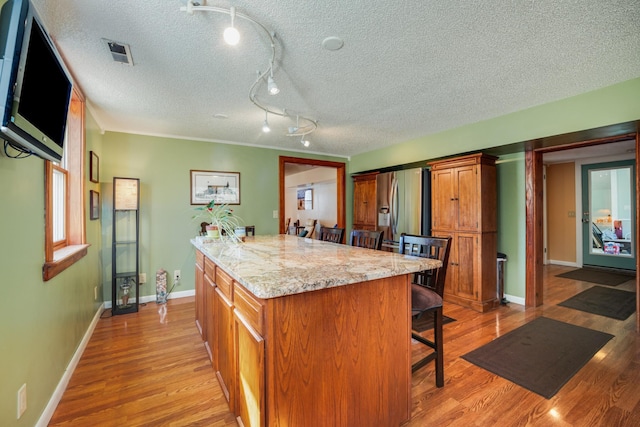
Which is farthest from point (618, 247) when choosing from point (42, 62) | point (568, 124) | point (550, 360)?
point (42, 62)

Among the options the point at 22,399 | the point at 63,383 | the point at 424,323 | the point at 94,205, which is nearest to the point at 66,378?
the point at 63,383

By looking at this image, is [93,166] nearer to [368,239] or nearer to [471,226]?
[368,239]

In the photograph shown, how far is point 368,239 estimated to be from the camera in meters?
2.57

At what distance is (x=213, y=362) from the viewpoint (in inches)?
84.4

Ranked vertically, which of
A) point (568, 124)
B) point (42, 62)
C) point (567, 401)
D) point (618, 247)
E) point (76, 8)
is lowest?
point (567, 401)

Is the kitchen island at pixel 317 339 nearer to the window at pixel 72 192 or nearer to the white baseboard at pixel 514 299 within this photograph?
the window at pixel 72 192

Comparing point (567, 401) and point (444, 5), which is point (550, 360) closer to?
point (567, 401)

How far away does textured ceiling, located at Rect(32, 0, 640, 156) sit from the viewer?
1562 mm

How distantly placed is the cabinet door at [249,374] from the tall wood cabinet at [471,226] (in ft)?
9.95

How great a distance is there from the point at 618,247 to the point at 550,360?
5107 mm

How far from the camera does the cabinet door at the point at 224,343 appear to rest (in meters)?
1.62

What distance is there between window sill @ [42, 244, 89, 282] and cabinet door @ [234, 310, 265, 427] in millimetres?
1224

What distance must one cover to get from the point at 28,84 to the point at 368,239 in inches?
90.4

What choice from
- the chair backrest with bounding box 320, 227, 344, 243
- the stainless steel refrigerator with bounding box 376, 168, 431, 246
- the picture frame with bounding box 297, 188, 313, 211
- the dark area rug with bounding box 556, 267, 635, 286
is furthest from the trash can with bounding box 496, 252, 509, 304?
the picture frame with bounding box 297, 188, 313, 211
